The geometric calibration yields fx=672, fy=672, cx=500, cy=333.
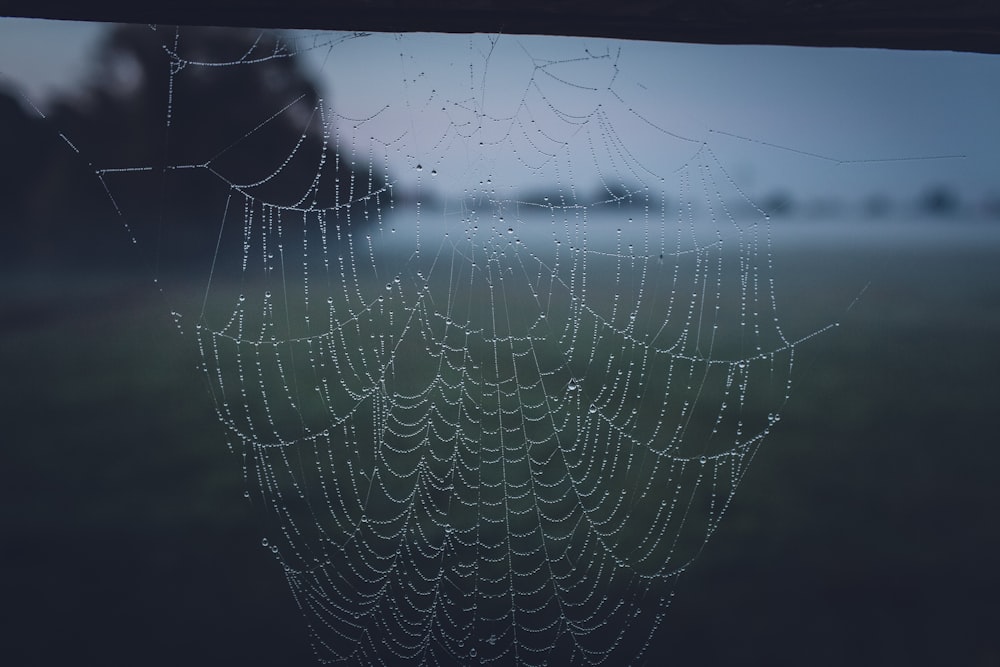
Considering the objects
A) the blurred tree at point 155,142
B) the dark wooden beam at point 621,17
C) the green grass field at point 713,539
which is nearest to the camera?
the dark wooden beam at point 621,17

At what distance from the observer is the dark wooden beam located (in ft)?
5.66

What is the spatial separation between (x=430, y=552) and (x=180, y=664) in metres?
1.63

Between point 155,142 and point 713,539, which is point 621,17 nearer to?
point 713,539

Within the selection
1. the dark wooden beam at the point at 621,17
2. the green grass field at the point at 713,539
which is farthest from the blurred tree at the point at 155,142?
the dark wooden beam at the point at 621,17

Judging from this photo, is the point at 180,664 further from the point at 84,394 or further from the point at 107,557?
the point at 84,394

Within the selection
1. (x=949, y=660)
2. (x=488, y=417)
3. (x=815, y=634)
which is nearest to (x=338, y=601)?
(x=815, y=634)

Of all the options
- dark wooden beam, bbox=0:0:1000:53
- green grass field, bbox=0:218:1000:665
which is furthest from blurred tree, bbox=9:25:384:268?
dark wooden beam, bbox=0:0:1000:53

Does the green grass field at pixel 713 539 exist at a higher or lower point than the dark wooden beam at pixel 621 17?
lower

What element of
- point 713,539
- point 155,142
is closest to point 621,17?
point 713,539

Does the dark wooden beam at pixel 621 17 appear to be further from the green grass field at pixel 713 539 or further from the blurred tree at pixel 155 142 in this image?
the blurred tree at pixel 155 142

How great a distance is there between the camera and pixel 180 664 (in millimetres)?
3625

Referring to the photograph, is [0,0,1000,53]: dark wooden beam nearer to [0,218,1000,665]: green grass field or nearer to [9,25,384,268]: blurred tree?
[0,218,1000,665]: green grass field

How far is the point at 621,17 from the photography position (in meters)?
1.75

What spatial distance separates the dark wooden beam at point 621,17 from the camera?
1.73m
